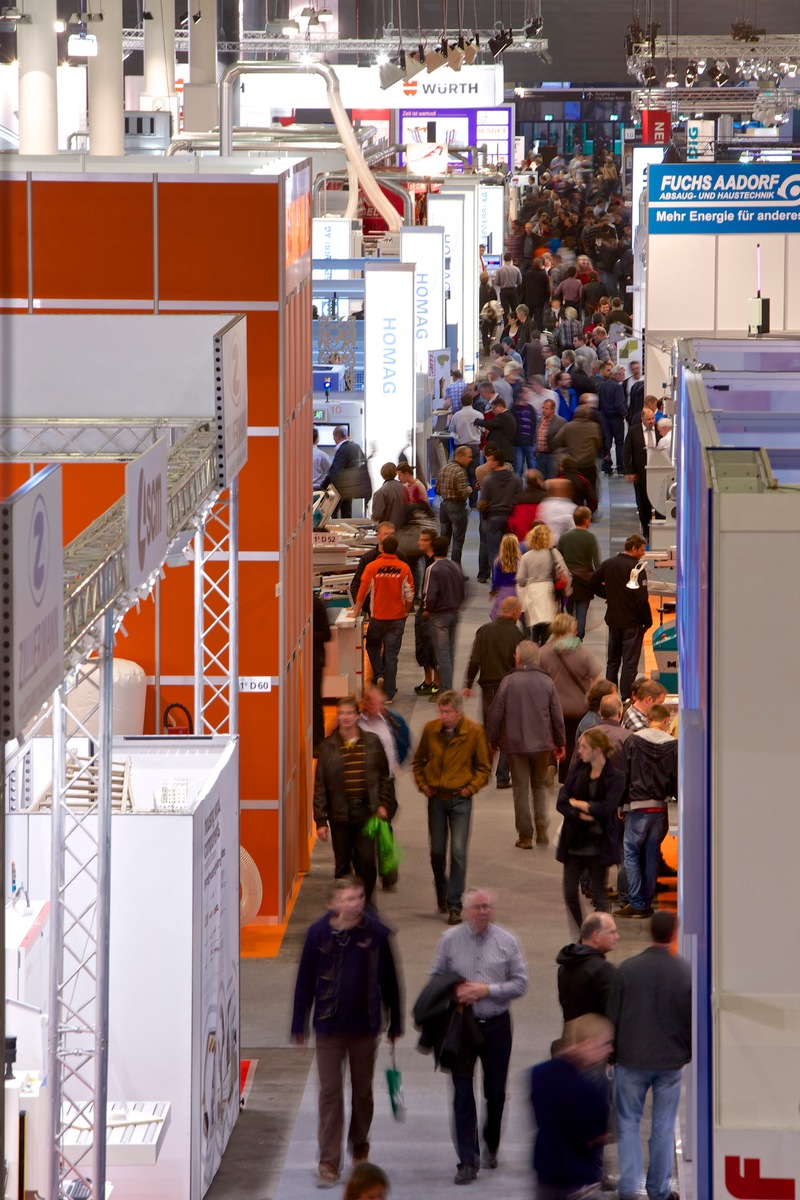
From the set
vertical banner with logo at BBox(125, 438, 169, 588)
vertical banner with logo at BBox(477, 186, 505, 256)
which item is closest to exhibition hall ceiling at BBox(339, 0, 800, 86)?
vertical banner with logo at BBox(477, 186, 505, 256)

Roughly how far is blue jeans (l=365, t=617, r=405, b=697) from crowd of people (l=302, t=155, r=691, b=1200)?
0.02 m

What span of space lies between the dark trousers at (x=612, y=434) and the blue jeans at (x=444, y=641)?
772 centimetres

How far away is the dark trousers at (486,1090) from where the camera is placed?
6723 mm

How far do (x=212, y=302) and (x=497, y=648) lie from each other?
2.73 metres

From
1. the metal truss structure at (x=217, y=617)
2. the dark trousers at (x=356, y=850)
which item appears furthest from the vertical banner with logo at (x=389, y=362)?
the dark trousers at (x=356, y=850)

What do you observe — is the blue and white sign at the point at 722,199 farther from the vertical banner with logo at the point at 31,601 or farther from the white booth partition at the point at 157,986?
the vertical banner with logo at the point at 31,601

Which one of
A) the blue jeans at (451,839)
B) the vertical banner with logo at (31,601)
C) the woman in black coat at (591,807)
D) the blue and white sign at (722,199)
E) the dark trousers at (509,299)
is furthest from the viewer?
the dark trousers at (509,299)

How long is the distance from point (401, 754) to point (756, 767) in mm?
5627

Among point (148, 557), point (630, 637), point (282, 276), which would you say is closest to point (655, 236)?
point (630, 637)

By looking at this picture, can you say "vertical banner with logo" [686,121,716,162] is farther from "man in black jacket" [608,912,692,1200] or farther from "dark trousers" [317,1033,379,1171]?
"man in black jacket" [608,912,692,1200]

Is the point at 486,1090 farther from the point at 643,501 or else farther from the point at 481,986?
the point at 643,501

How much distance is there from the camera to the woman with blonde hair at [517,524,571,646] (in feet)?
39.9

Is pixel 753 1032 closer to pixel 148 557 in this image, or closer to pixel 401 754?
pixel 148 557

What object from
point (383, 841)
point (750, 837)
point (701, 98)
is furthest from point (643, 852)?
point (701, 98)
